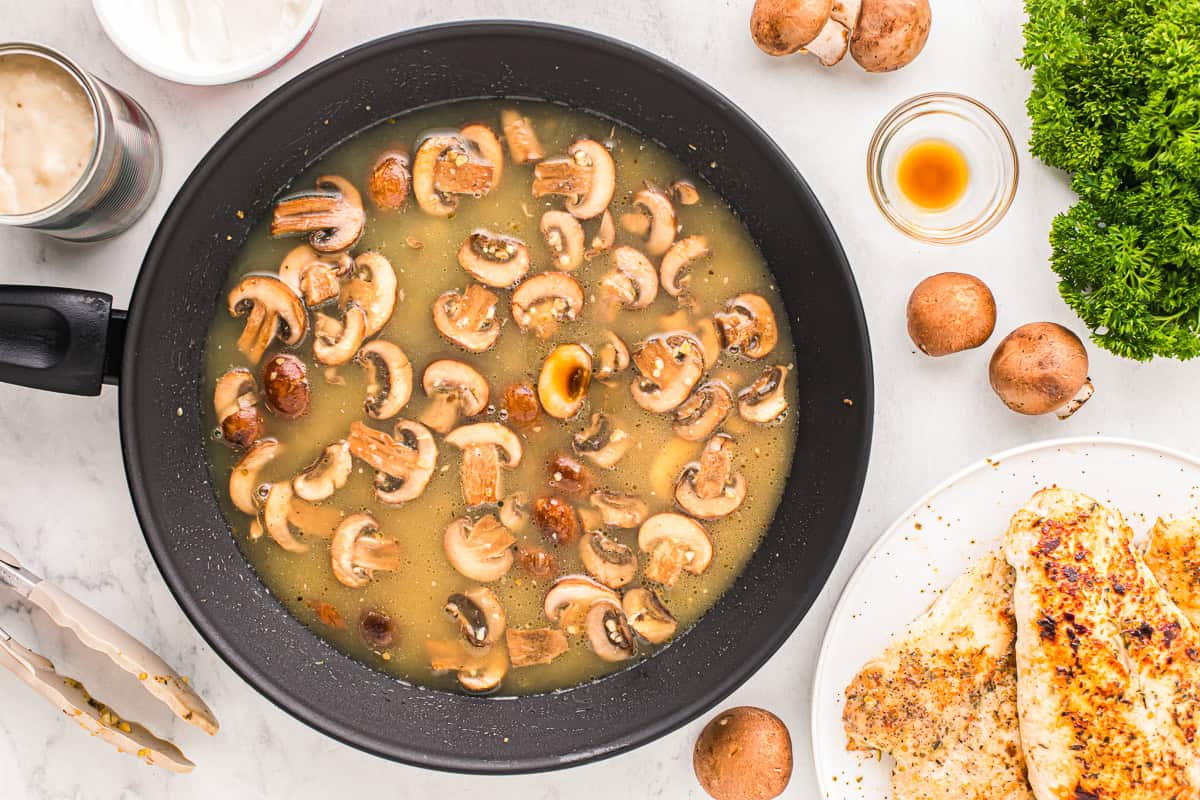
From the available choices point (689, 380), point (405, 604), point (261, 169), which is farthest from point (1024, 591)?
point (261, 169)

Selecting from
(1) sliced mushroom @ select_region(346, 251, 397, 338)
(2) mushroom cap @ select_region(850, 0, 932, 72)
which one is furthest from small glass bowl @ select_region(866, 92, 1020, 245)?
(1) sliced mushroom @ select_region(346, 251, 397, 338)

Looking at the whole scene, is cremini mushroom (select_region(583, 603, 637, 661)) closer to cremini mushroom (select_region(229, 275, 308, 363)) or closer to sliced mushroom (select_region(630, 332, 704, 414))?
sliced mushroom (select_region(630, 332, 704, 414))

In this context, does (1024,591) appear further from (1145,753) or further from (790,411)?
(790,411)

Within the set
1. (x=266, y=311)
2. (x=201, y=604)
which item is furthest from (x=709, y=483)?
(x=201, y=604)

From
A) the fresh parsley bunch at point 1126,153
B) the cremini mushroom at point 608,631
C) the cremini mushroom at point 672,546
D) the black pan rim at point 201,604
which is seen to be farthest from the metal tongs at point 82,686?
the fresh parsley bunch at point 1126,153

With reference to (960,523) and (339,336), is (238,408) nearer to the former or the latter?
(339,336)

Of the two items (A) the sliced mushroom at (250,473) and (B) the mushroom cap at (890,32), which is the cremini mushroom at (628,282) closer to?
(B) the mushroom cap at (890,32)
